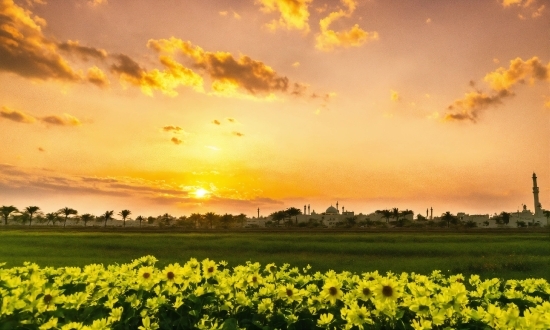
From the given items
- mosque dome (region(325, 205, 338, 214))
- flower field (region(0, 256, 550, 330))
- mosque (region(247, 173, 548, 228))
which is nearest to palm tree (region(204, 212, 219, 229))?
mosque (region(247, 173, 548, 228))

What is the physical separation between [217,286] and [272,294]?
0.65 meters

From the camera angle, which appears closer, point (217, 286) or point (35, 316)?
point (35, 316)

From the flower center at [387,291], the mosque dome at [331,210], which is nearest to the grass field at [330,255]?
the flower center at [387,291]

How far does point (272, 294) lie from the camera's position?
4.31m

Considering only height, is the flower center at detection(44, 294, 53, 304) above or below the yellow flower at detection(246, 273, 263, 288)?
below

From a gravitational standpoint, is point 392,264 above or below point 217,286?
below

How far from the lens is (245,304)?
159 inches

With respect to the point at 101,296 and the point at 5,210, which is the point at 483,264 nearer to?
the point at 101,296

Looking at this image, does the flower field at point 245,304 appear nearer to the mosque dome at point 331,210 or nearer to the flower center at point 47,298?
the flower center at point 47,298

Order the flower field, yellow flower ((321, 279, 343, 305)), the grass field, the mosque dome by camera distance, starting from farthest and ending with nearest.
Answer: the mosque dome, the grass field, yellow flower ((321, 279, 343, 305)), the flower field

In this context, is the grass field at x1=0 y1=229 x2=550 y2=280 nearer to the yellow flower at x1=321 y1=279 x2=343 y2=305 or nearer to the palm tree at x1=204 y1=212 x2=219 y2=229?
the yellow flower at x1=321 y1=279 x2=343 y2=305

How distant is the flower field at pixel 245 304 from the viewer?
339cm

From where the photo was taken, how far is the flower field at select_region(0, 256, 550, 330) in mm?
3391

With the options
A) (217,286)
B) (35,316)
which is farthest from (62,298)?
(217,286)
